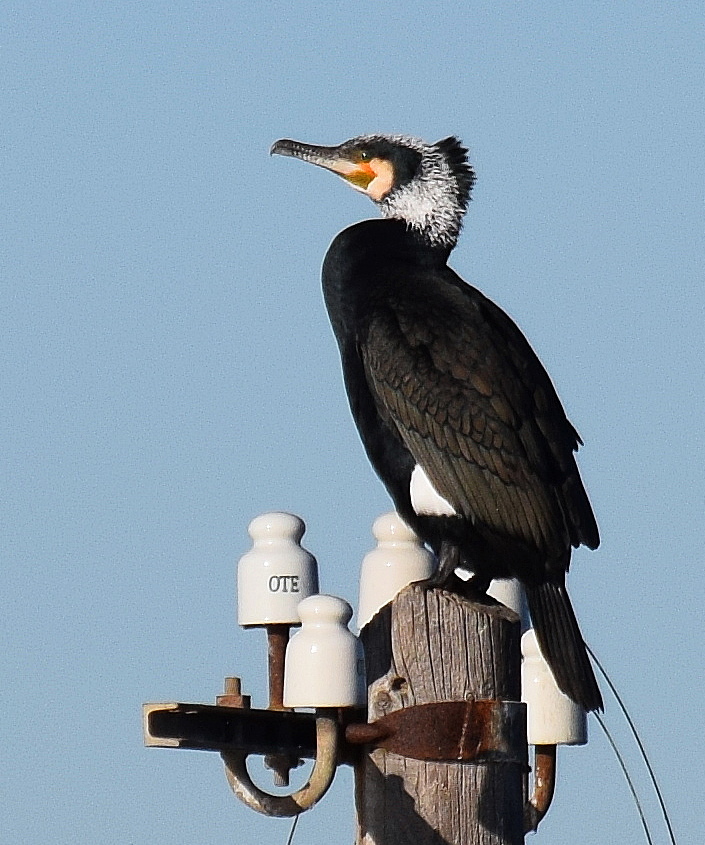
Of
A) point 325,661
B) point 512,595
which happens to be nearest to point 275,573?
point 325,661

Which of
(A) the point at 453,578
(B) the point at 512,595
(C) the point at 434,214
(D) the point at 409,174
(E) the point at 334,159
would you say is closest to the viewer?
(A) the point at 453,578

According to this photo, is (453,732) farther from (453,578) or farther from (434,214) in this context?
(434,214)

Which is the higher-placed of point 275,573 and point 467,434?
point 467,434

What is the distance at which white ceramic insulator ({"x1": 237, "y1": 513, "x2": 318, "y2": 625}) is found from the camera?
4668mm

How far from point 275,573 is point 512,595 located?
1.04 metres

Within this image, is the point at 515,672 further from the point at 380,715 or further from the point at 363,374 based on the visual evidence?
the point at 363,374

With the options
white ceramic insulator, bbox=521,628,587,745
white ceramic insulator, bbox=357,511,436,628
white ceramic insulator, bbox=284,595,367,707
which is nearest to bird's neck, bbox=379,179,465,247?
white ceramic insulator, bbox=357,511,436,628

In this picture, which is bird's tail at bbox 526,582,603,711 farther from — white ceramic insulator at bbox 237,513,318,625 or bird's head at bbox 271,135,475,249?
bird's head at bbox 271,135,475,249

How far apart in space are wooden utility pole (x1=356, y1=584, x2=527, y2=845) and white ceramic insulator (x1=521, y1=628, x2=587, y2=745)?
39.7 inches

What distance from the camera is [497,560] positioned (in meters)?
5.30

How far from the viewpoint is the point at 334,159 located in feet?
21.1

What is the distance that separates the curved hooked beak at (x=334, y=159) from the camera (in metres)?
6.34

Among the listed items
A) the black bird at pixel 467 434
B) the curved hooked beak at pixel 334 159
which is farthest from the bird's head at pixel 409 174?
the black bird at pixel 467 434

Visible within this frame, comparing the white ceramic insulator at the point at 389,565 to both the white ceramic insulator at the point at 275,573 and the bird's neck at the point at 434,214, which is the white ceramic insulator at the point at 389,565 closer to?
Answer: the white ceramic insulator at the point at 275,573
